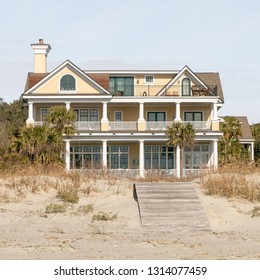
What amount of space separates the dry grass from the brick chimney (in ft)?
112

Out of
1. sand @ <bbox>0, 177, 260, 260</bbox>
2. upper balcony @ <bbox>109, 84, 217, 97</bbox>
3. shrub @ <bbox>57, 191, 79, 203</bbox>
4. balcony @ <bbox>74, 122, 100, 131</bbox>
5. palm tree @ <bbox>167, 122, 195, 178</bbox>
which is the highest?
upper balcony @ <bbox>109, 84, 217, 97</bbox>

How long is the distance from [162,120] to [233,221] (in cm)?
3408

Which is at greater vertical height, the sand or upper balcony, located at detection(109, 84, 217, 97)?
upper balcony, located at detection(109, 84, 217, 97)

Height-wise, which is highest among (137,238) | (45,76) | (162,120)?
(45,76)

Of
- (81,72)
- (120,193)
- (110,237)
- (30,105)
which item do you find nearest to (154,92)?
(81,72)

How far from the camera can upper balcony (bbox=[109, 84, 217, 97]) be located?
5084cm

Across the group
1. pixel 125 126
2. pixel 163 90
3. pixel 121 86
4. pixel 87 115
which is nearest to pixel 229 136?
pixel 163 90

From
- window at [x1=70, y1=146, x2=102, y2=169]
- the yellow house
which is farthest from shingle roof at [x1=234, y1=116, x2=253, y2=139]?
window at [x1=70, y1=146, x2=102, y2=169]

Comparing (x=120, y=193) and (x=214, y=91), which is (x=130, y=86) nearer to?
(x=214, y=91)

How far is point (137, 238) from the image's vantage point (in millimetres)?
15719

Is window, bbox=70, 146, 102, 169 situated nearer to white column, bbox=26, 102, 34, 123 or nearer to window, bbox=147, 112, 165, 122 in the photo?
white column, bbox=26, 102, 34, 123

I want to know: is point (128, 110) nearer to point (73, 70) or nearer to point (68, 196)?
point (73, 70)

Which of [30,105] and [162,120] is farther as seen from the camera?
[162,120]

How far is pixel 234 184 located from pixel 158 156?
30.0 m
